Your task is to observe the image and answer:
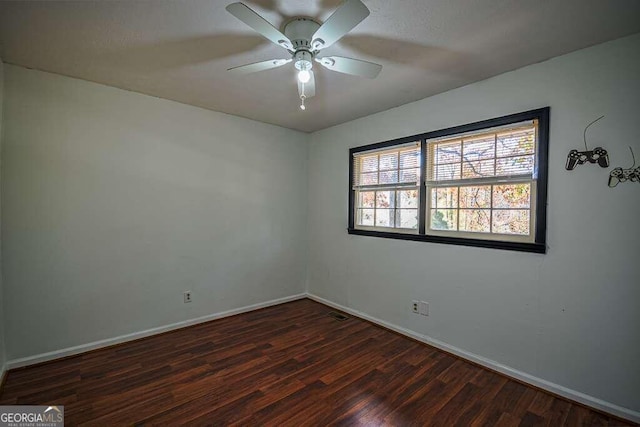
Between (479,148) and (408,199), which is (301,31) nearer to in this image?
(479,148)

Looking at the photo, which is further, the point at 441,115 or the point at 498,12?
the point at 441,115

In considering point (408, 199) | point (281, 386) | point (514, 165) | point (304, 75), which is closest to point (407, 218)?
point (408, 199)

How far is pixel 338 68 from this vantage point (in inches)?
75.5

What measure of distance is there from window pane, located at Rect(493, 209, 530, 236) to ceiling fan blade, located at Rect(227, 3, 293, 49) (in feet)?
7.09

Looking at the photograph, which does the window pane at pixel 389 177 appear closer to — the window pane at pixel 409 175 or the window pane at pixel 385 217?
the window pane at pixel 409 175

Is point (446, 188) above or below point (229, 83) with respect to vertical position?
below

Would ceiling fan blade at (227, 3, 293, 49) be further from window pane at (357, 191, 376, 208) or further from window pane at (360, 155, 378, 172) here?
window pane at (357, 191, 376, 208)

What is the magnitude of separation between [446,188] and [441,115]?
2.37 feet

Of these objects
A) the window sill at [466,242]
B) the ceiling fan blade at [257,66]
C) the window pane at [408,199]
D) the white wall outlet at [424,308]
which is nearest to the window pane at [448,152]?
the window pane at [408,199]

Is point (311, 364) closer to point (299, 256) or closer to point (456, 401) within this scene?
point (456, 401)

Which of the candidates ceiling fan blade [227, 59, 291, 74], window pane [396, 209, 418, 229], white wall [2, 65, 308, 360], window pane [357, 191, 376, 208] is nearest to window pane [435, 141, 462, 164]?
window pane [396, 209, 418, 229]

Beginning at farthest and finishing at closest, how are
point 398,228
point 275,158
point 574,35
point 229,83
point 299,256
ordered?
point 299,256
point 275,158
point 398,228
point 229,83
point 574,35

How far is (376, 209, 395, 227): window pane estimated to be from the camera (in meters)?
3.30

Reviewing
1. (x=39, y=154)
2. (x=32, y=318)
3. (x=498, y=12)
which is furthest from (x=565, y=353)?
(x=39, y=154)
